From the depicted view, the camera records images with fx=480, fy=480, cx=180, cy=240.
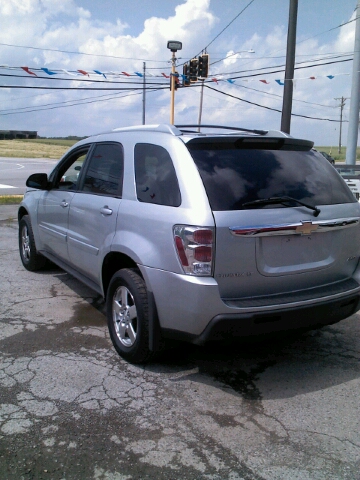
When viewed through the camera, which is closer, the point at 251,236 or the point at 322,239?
the point at 251,236

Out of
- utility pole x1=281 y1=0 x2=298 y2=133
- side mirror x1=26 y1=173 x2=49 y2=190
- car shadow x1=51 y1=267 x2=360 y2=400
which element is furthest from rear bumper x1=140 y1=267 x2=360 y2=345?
utility pole x1=281 y1=0 x2=298 y2=133

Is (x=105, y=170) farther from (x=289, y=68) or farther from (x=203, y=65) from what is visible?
(x=203, y=65)

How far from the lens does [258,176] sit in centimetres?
345

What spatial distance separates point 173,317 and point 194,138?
4.21ft

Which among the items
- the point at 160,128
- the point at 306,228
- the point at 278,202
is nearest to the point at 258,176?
the point at 278,202

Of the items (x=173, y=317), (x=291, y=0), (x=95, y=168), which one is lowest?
(x=173, y=317)

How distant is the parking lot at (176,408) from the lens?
2.63 meters

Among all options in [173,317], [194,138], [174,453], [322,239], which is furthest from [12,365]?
[322,239]

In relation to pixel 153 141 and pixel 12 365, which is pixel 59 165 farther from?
pixel 12 365

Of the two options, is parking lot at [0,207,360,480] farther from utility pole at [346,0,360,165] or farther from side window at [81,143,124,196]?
utility pole at [346,0,360,165]

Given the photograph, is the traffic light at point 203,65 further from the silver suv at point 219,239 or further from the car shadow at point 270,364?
Answer: the car shadow at point 270,364

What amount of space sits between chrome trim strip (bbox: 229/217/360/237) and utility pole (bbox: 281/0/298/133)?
11.0m

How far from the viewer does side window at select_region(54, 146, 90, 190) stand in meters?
5.09

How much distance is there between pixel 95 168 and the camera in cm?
462
